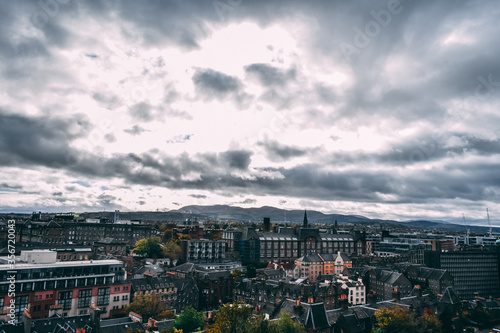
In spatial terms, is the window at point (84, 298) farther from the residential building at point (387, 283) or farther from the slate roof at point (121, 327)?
the residential building at point (387, 283)

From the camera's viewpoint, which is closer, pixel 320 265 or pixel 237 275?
pixel 237 275

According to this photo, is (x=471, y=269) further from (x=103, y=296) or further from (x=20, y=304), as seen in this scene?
(x=20, y=304)

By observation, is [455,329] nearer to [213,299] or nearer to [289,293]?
[289,293]

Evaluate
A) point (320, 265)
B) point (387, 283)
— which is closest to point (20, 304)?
point (387, 283)

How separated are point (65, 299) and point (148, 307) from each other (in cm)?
1997

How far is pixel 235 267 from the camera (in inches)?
6309

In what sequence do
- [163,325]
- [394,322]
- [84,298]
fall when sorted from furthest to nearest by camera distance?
[84,298], [394,322], [163,325]

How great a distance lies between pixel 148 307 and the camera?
94.5 m

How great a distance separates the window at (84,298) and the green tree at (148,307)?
9.67 meters

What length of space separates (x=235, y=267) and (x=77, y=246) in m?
70.2

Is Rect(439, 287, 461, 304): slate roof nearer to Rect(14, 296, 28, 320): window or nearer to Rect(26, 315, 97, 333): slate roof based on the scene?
Rect(26, 315, 97, 333): slate roof

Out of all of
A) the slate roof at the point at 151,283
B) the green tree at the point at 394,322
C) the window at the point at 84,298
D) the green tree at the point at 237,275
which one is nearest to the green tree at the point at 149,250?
the green tree at the point at 237,275

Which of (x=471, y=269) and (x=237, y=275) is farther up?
(x=237, y=275)

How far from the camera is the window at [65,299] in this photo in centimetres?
9019
